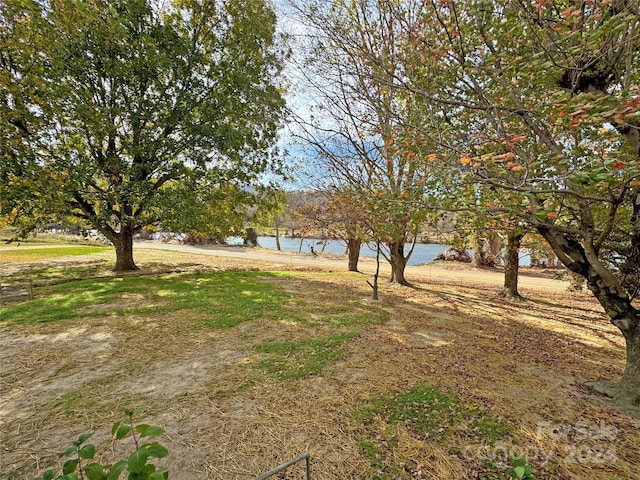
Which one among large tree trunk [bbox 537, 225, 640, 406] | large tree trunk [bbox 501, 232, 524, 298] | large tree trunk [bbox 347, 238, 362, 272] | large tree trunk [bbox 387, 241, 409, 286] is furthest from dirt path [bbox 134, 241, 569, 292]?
large tree trunk [bbox 537, 225, 640, 406]

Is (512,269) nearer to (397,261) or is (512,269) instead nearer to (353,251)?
(397,261)

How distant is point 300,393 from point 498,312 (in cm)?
597

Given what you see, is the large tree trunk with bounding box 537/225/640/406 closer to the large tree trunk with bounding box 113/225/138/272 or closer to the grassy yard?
the grassy yard

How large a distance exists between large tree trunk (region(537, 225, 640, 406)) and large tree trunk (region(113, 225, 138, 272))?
463 inches

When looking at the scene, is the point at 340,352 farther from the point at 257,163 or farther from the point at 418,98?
the point at 257,163

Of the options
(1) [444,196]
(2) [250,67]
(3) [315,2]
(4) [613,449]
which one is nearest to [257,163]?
(2) [250,67]

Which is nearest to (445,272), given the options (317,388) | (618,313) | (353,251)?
(353,251)

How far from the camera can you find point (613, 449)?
225 centimetres

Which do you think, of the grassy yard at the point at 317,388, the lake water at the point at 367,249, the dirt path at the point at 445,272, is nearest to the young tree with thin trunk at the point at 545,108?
the grassy yard at the point at 317,388

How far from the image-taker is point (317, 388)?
9.87ft

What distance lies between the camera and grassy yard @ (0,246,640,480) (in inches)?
82.4

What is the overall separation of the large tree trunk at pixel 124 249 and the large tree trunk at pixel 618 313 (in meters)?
11.8

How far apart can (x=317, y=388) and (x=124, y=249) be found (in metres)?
10.0

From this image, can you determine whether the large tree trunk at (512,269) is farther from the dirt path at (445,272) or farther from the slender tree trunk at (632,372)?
the slender tree trunk at (632,372)
